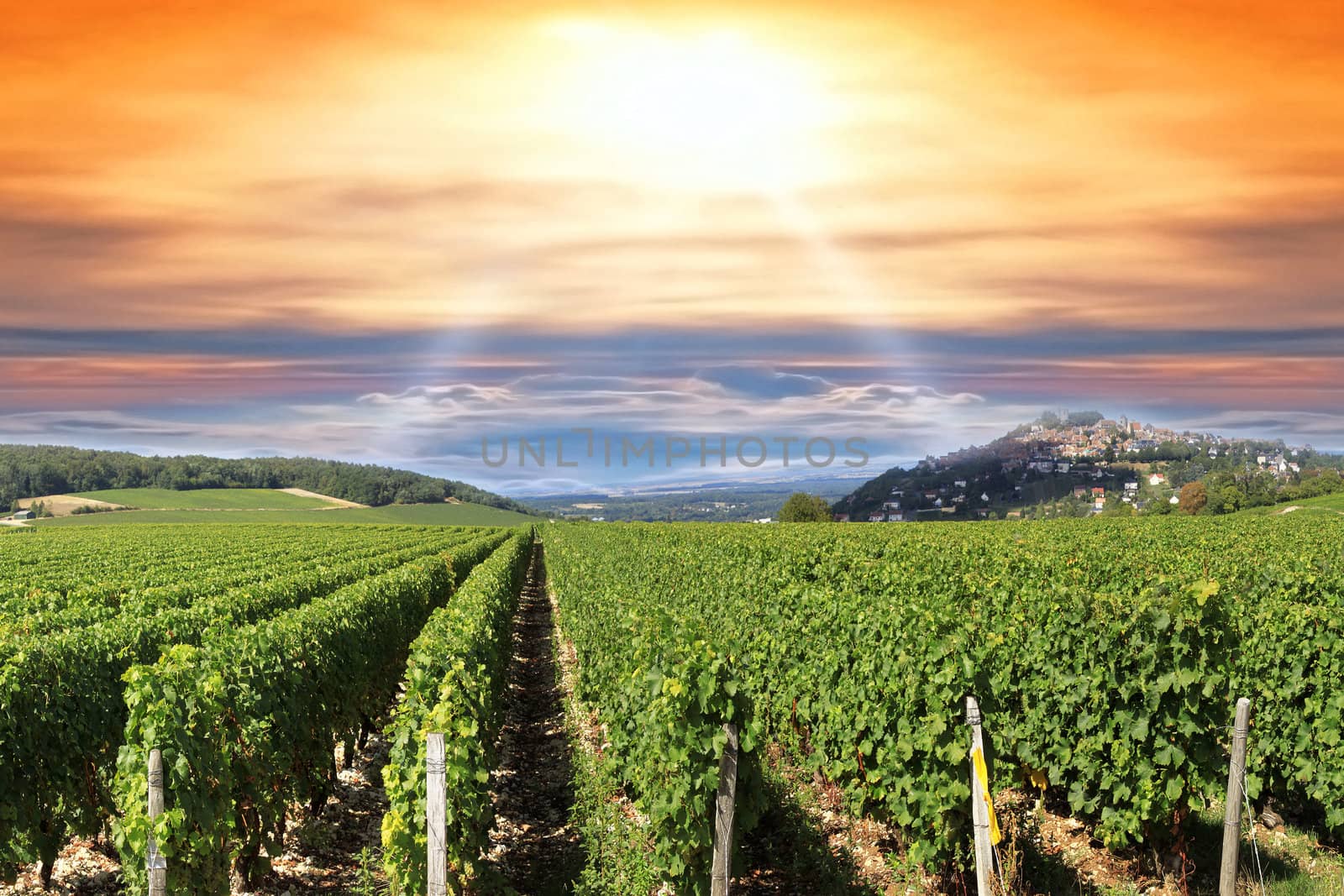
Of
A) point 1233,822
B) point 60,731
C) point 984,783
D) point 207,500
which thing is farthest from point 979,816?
point 207,500

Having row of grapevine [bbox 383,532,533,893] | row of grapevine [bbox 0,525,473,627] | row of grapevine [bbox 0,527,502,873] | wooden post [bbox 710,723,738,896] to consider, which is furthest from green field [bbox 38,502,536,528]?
wooden post [bbox 710,723,738,896]

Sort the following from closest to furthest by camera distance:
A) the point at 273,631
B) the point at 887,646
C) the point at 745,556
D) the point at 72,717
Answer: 1. the point at 887,646
2. the point at 72,717
3. the point at 273,631
4. the point at 745,556

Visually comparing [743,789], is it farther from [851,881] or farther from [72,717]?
[72,717]

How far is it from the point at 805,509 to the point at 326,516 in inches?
2564

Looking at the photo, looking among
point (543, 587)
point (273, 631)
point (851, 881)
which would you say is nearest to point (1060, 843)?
point (851, 881)

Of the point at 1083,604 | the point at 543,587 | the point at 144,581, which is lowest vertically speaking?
the point at 543,587

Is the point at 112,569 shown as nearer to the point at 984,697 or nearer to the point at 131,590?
the point at 131,590

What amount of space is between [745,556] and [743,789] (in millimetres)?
14591

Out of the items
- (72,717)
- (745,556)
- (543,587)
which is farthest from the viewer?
(543,587)

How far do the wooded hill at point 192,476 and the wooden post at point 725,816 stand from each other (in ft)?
492

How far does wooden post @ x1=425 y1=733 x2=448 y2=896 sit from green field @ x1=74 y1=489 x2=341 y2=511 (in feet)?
413

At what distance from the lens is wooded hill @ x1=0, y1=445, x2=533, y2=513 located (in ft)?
455

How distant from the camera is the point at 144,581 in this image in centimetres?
2211

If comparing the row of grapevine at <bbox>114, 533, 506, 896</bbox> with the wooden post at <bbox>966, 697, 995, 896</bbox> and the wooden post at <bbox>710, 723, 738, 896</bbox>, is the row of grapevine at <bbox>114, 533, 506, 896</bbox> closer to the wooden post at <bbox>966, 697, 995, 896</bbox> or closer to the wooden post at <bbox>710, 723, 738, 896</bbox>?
the wooden post at <bbox>710, 723, 738, 896</bbox>
